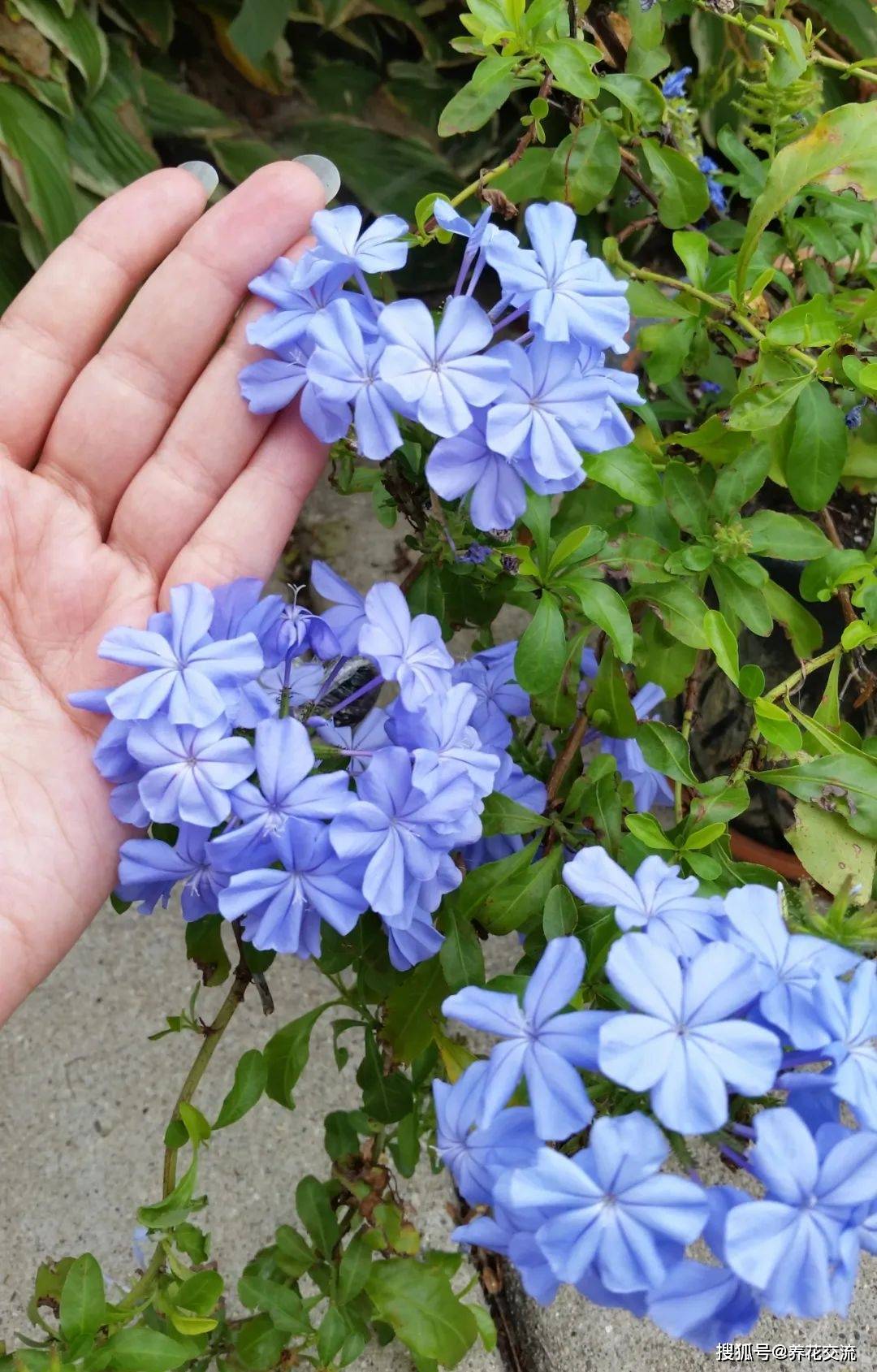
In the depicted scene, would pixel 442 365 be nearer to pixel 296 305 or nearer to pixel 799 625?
pixel 296 305

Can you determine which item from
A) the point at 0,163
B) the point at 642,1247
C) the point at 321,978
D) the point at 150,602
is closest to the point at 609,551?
the point at 150,602

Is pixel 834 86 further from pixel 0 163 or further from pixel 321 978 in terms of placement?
pixel 321 978

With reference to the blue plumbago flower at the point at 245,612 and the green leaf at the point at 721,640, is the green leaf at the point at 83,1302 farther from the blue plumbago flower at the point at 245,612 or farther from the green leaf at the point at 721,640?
the green leaf at the point at 721,640

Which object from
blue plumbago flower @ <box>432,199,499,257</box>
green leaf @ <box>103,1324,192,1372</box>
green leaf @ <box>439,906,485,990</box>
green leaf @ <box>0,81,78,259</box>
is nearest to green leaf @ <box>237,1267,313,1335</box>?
green leaf @ <box>103,1324,192,1372</box>

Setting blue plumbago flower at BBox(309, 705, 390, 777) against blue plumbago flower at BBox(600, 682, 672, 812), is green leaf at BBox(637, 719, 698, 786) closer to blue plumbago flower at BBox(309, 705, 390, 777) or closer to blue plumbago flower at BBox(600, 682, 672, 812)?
blue plumbago flower at BBox(600, 682, 672, 812)

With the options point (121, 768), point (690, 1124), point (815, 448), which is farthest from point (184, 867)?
point (815, 448)

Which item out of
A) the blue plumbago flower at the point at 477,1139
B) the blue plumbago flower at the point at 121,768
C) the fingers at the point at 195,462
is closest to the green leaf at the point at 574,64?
the fingers at the point at 195,462
